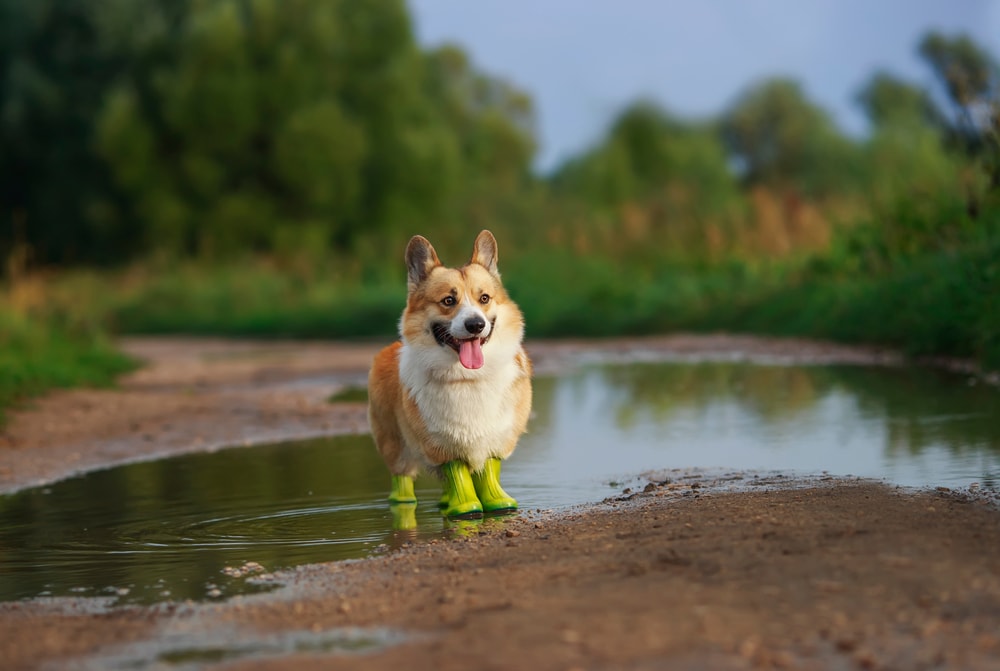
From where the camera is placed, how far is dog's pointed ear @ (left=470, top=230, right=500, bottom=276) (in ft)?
24.9

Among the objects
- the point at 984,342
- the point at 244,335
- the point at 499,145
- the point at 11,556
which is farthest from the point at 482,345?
the point at 499,145

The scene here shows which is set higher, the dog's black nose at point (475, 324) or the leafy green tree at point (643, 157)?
the leafy green tree at point (643, 157)

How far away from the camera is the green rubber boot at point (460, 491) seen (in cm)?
729

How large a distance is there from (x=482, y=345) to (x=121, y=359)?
43.3 ft

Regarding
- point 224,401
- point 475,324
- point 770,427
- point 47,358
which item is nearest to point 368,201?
point 47,358

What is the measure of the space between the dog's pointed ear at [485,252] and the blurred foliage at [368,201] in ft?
21.7

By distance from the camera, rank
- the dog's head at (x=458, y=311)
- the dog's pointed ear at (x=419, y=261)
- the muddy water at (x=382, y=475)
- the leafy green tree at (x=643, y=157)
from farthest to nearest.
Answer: the leafy green tree at (x=643, y=157)
the dog's pointed ear at (x=419, y=261)
the dog's head at (x=458, y=311)
the muddy water at (x=382, y=475)

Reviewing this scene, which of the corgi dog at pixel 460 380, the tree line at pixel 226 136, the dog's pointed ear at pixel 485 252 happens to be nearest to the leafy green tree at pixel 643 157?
the tree line at pixel 226 136

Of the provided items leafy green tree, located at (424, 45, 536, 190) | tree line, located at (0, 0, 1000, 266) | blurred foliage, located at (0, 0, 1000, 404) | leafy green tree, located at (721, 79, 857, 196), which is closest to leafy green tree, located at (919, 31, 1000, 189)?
blurred foliage, located at (0, 0, 1000, 404)

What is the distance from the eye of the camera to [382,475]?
29.7ft

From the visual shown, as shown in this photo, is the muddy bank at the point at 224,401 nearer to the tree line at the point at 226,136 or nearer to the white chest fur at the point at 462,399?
the white chest fur at the point at 462,399

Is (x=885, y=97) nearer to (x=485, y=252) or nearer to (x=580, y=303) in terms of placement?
(x=580, y=303)

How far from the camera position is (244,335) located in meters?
32.1

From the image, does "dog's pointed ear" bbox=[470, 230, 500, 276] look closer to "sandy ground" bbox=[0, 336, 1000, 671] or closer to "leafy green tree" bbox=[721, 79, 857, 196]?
"sandy ground" bbox=[0, 336, 1000, 671]
